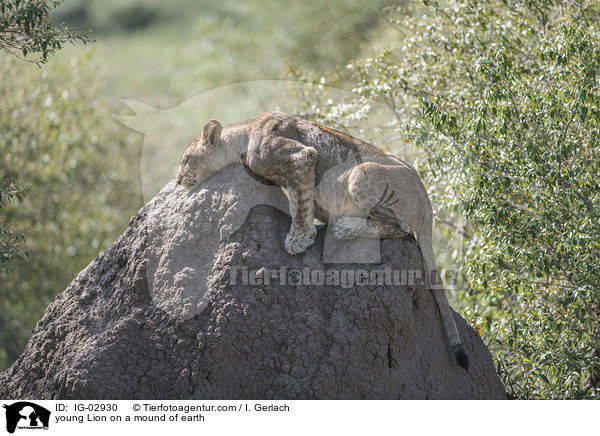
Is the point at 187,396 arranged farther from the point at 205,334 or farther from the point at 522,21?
the point at 522,21

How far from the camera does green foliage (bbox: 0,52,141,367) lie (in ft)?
46.2

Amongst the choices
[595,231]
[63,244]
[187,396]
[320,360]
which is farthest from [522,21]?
[63,244]

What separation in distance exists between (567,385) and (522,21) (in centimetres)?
437

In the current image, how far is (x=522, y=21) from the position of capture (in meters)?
8.51

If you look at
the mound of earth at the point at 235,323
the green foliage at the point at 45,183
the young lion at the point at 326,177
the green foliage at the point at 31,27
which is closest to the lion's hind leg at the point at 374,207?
the young lion at the point at 326,177

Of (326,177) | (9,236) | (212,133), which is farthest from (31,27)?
(326,177)

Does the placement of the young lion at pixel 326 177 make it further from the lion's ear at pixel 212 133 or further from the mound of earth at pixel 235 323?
the mound of earth at pixel 235 323

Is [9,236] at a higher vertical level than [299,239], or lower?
higher

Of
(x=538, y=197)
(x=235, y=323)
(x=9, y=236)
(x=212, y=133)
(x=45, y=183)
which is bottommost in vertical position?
(x=235, y=323)
